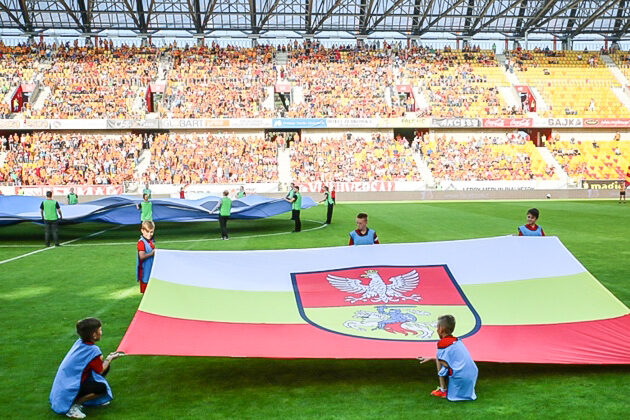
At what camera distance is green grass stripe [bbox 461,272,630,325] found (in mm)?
6785

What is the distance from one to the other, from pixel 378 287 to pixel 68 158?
42.0 metres

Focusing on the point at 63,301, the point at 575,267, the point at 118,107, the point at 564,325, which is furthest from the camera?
the point at 118,107

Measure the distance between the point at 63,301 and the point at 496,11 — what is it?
55.6 meters

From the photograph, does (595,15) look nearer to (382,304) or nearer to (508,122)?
(508,122)

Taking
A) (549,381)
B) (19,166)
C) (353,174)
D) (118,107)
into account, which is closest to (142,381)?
(549,381)

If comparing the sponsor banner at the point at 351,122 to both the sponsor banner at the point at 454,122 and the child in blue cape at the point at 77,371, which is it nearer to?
the sponsor banner at the point at 454,122

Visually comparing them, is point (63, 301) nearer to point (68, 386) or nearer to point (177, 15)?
point (68, 386)

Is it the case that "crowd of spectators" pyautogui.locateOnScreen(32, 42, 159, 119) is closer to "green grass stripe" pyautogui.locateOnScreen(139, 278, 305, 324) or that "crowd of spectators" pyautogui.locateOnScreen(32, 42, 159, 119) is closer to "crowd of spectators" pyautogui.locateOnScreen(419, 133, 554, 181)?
"crowd of spectators" pyautogui.locateOnScreen(419, 133, 554, 181)

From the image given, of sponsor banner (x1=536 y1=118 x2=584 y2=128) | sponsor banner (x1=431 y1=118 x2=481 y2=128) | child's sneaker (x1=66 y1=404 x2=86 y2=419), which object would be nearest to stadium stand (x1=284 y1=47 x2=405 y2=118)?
sponsor banner (x1=431 y1=118 x2=481 y2=128)

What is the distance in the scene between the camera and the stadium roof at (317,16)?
53.8 meters

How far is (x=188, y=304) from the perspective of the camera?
6773 mm

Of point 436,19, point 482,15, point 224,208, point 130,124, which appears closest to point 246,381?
point 224,208

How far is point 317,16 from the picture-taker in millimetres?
56312

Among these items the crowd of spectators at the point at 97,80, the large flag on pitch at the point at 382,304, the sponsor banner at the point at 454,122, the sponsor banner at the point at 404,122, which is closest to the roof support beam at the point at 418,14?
the sponsor banner at the point at 454,122
